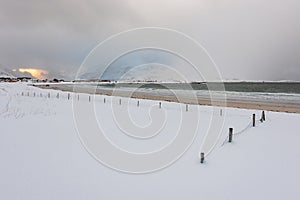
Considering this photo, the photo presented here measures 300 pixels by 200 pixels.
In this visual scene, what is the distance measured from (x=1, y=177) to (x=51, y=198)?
175 cm

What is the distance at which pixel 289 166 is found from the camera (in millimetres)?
8422

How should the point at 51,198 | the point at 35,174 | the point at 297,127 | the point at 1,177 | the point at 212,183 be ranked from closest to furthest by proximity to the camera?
the point at 51,198 → the point at 1,177 → the point at 35,174 → the point at 212,183 → the point at 297,127

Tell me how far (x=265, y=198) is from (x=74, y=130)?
375 inches

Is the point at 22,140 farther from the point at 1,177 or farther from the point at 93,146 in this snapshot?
the point at 1,177

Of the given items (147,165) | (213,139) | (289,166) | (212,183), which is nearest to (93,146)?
(147,165)

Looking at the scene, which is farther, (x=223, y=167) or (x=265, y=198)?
(x=223, y=167)

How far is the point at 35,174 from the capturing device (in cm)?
646

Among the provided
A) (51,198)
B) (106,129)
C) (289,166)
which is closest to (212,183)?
(289,166)

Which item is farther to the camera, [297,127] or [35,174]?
[297,127]

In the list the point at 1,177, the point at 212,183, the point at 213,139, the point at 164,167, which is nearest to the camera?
the point at 1,177

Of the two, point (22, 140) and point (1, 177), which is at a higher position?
point (22, 140)

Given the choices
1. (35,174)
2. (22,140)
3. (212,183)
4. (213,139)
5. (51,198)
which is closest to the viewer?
(51,198)

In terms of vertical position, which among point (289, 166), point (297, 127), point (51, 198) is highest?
point (297, 127)

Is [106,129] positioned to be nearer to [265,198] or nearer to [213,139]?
[213,139]
